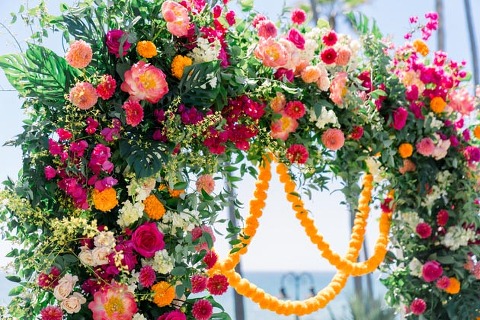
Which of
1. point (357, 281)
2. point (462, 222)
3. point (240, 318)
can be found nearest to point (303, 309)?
point (462, 222)

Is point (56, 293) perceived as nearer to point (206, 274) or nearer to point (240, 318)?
point (206, 274)

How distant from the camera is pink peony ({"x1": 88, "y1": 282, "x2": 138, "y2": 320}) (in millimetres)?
2736

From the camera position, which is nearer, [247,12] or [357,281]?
[247,12]

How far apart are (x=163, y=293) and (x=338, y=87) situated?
57.7 inches

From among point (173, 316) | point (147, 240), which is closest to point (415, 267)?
point (173, 316)

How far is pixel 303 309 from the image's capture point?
4320 millimetres

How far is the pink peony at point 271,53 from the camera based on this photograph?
10.8ft

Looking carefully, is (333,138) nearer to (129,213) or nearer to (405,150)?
(405,150)

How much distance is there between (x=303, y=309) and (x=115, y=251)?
195cm

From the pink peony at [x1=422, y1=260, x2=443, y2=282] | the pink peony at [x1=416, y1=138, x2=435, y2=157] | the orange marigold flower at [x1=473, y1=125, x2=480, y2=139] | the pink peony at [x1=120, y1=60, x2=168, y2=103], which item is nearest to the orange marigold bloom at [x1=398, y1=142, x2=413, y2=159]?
the pink peony at [x1=416, y1=138, x2=435, y2=157]

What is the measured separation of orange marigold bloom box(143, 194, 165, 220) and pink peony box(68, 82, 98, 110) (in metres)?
0.45

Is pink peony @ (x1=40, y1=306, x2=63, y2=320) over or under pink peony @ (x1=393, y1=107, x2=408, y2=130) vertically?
under

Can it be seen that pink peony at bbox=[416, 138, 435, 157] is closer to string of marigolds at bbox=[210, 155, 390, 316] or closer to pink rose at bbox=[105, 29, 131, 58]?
Result: string of marigolds at bbox=[210, 155, 390, 316]

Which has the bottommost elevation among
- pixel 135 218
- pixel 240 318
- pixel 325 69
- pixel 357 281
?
pixel 135 218
